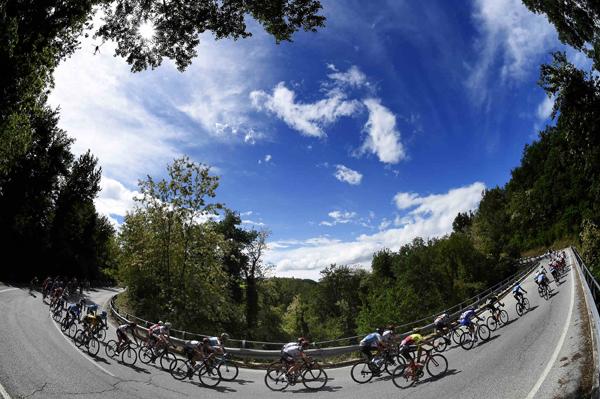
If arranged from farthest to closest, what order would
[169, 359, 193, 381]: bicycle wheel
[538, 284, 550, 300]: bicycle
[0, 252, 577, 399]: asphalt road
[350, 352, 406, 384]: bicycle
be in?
[538, 284, 550, 300]: bicycle → [169, 359, 193, 381]: bicycle wheel → [350, 352, 406, 384]: bicycle → [0, 252, 577, 399]: asphalt road

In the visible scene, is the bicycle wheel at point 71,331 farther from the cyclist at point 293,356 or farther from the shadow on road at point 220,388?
the cyclist at point 293,356

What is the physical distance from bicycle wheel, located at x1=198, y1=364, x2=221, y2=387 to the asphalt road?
0.35 metres

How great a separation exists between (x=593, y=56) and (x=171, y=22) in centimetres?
1719

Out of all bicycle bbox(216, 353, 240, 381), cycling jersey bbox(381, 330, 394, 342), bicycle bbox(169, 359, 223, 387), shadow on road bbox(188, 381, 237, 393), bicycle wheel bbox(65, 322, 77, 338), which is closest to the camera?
shadow on road bbox(188, 381, 237, 393)

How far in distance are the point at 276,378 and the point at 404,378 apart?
4703 millimetres

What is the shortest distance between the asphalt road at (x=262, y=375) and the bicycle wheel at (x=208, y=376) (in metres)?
0.35

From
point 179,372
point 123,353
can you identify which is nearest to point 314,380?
point 179,372

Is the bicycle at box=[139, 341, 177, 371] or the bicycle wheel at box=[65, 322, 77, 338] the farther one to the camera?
the bicycle wheel at box=[65, 322, 77, 338]

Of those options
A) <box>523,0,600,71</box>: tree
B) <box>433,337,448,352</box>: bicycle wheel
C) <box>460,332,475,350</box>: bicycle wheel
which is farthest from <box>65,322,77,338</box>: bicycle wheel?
<box>523,0,600,71</box>: tree

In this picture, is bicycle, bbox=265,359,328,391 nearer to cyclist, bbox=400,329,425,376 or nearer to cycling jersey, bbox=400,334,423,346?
cyclist, bbox=400,329,425,376

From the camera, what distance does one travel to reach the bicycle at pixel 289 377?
1214cm

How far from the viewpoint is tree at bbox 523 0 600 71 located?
13.4 m

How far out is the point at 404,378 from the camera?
11195 mm

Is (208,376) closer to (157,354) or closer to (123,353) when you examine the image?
(157,354)
